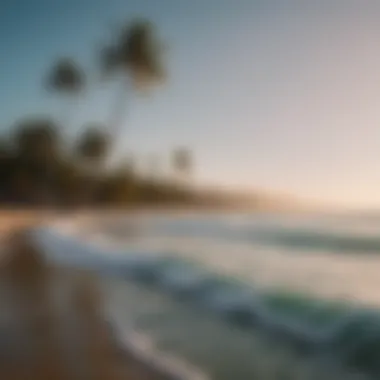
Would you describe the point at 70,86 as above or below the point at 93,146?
above

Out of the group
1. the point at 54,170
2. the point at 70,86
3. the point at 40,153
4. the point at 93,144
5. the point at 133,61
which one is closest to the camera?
the point at 93,144

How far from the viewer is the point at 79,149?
40.2ft

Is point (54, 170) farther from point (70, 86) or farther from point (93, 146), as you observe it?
point (70, 86)

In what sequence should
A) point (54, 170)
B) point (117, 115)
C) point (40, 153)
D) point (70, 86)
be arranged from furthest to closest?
point (70, 86)
point (54, 170)
point (40, 153)
point (117, 115)

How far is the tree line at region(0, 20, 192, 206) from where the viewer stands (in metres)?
11.2

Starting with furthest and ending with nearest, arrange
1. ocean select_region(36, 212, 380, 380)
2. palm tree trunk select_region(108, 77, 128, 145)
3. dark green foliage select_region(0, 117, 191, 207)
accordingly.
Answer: dark green foliage select_region(0, 117, 191, 207)
palm tree trunk select_region(108, 77, 128, 145)
ocean select_region(36, 212, 380, 380)

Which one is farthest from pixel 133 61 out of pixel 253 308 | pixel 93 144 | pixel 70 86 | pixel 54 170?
pixel 253 308

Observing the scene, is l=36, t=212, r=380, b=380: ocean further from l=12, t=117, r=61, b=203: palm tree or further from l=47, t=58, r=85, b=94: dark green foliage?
l=47, t=58, r=85, b=94: dark green foliage

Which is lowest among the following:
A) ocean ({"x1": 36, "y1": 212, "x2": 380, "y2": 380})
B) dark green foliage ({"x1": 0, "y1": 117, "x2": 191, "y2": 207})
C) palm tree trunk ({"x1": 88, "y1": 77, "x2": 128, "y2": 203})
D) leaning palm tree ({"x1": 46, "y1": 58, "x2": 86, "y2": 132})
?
ocean ({"x1": 36, "y1": 212, "x2": 380, "y2": 380})

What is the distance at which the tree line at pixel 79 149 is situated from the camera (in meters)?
11.2

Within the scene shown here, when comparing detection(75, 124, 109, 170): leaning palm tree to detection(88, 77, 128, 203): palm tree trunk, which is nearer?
detection(88, 77, 128, 203): palm tree trunk

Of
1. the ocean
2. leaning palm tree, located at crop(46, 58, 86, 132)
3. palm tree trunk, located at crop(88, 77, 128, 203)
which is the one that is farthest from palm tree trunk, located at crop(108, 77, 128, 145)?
the ocean

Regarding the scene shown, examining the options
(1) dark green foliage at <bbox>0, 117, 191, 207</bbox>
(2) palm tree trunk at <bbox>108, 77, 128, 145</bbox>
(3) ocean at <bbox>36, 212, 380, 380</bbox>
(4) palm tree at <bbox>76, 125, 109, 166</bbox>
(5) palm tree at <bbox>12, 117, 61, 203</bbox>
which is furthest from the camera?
(4) palm tree at <bbox>76, 125, 109, 166</bbox>

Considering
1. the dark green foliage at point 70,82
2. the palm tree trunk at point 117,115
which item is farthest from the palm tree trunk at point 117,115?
the dark green foliage at point 70,82
